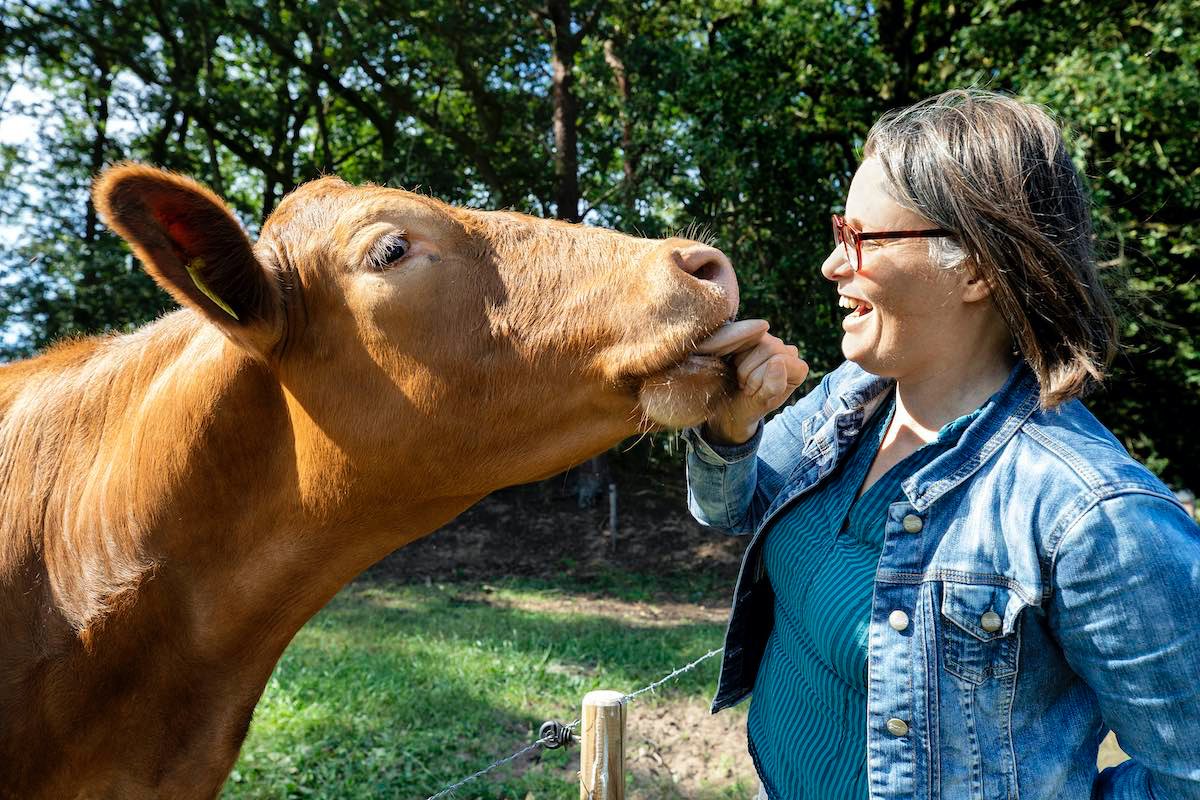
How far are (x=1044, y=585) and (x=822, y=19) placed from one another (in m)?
12.4

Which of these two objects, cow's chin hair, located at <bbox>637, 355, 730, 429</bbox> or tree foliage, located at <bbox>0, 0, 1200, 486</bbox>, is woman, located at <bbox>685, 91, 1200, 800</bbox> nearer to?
cow's chin hair, located at <bbox>637, 355, 730, 429</bbox>

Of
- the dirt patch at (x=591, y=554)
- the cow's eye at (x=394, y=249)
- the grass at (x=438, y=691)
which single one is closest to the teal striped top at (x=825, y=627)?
the cow's eye at (x=394, y=249)

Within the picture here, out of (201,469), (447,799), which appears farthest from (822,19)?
(201,469)

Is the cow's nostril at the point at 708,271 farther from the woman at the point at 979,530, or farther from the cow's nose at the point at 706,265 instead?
the woman at the point at 979,530

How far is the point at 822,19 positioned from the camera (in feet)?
40.6

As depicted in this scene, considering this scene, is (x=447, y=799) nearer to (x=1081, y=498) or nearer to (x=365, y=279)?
(x=365, y=279)

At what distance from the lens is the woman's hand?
2.08 metres

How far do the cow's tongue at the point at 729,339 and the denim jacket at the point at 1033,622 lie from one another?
1.63 ft

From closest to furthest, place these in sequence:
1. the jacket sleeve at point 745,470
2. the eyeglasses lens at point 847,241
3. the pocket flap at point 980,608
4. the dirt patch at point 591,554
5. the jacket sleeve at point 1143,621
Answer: the jacket sleeve at point 1143,621 → the pocket flap at point 980,608 → the eyeglasses lens at point 847,241 → the jacket sleeve at point 745,470 → the dirt patch at point 591,554

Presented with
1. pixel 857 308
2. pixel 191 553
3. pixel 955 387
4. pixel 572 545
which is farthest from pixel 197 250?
pixel 572 545

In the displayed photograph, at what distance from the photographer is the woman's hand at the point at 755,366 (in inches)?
81.7

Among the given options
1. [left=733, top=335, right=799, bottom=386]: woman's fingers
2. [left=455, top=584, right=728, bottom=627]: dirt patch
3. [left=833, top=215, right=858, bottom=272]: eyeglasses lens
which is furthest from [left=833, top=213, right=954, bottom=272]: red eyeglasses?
[left=455, top=584, right=728, bottom=627]: dirt patch

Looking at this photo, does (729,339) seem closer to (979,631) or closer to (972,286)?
(972,286)

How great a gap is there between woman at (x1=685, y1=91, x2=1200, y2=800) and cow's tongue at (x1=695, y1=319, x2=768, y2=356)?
0.09 ft
